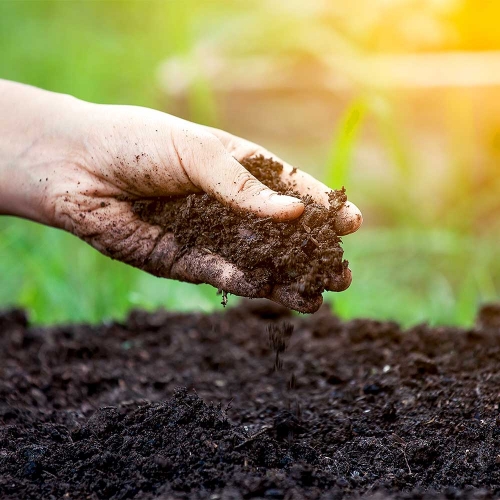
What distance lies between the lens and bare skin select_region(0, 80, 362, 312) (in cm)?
169

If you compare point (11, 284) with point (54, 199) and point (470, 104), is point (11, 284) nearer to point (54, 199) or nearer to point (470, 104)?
point (54, 199)

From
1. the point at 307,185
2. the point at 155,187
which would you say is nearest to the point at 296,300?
the point at 307,185

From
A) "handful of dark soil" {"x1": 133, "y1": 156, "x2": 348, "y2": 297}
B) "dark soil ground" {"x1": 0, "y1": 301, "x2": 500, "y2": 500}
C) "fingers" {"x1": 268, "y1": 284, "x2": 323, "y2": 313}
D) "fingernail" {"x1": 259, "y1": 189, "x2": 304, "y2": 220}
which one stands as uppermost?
"fingernail" {"x1": 259, "y1": 189, "x2": 304, "y2": 220}

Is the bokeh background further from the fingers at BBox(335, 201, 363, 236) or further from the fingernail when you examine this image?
the fingernail

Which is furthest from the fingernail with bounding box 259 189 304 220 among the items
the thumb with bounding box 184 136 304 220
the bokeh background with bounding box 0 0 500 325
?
the bokeh background with bounding box 0 0 500 325

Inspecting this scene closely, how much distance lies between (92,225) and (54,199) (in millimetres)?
145

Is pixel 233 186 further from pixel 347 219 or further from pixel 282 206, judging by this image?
pixel 347 219

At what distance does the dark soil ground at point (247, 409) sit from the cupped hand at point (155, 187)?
0.31 metres

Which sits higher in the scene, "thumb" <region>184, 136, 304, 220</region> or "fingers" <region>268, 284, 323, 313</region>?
"thumb" <region>184, 136, 304, 220</region>

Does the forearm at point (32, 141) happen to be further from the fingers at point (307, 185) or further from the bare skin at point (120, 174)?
the fingers at point (307, 185)

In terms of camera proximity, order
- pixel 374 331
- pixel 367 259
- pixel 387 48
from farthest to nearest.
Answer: pixel 387 48 < pixel 367 259 < pixel 374 331

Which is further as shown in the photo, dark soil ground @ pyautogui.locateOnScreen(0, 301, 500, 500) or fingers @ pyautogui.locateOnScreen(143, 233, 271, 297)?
fingers @ pyautogui.locateOnScreen(143, 233, 271, 297)

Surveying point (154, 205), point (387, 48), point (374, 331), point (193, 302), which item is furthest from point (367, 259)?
point (154, 205)

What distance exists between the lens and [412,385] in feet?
6.26
